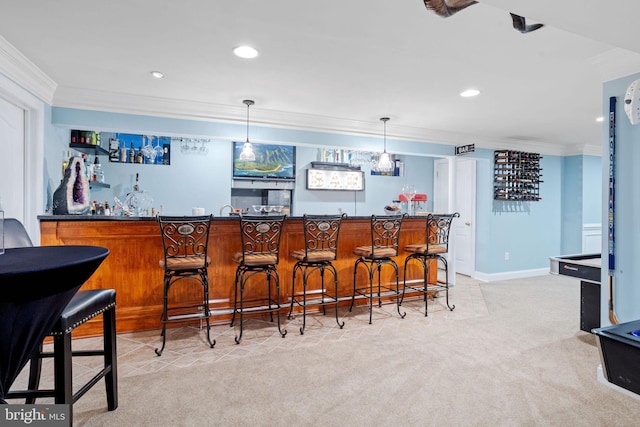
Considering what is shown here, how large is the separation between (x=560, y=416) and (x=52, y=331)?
8.59 ft

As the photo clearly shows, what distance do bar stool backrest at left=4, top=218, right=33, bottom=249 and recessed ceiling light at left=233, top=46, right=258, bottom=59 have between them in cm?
174

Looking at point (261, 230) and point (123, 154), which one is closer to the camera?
point (261, 230)

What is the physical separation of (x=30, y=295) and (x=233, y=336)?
2200 millimetres

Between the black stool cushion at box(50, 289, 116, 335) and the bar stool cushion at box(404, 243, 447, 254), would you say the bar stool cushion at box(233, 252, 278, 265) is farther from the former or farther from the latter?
the bar stool cushion at box(404, 243, 447, 254)

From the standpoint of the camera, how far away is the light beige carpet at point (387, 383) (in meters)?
1.96

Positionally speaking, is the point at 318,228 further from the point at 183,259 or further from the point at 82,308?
the point at 82,308

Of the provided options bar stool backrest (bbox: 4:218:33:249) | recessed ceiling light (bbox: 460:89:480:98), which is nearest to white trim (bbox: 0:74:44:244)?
bar stool backrest (bbox: 4:218:33:249)

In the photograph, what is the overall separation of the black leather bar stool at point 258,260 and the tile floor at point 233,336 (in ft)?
0.44

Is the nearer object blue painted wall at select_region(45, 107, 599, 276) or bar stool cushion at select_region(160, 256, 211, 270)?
bar stool cushion at select_region(160, 256, 211, 270)

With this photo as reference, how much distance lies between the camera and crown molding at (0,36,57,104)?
8.46 ft

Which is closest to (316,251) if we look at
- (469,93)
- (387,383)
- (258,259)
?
(258,259)

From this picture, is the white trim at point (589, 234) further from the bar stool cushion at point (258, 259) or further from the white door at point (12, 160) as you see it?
the white door at point (12, 160)

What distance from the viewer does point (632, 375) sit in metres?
1.23

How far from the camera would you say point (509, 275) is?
5.92 m
